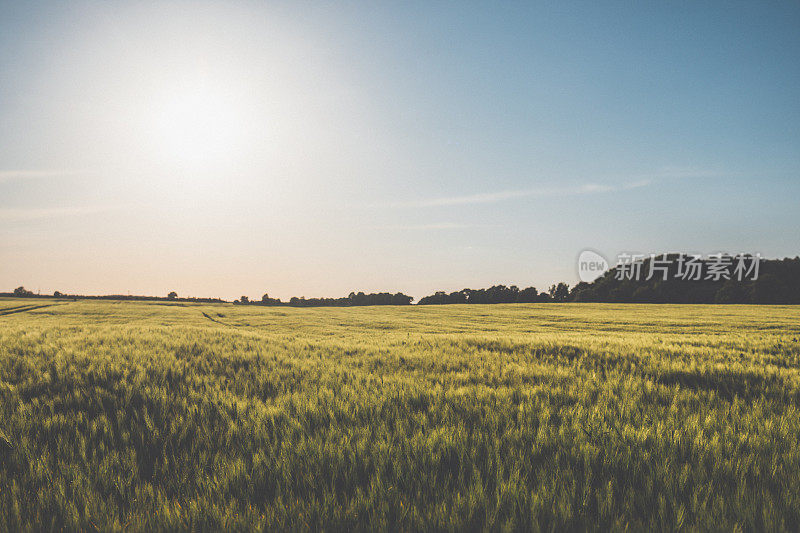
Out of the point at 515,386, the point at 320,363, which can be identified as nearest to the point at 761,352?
the point at 515,386

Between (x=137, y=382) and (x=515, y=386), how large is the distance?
5246 mm

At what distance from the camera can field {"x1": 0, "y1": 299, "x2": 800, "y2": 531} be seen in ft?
6.93

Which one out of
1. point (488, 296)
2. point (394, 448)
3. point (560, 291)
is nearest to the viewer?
point (394, 448)

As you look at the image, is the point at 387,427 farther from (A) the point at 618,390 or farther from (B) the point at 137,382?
(B) the point at 137,382

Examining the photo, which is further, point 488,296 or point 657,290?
point 488,296

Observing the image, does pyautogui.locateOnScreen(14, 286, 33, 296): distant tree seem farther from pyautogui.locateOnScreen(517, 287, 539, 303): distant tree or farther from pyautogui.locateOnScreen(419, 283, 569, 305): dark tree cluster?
pyautogui.locateOnScreen(517, 287, 539, 303): distant tree

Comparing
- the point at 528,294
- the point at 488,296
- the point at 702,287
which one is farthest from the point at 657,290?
the point at 488,296

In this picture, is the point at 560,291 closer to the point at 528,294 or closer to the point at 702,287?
the point at 528,294

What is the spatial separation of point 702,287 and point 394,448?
349ft

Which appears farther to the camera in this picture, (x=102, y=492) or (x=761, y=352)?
(x=761, y=352)

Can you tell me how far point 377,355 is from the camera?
25.4 feet

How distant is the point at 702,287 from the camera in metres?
82.9

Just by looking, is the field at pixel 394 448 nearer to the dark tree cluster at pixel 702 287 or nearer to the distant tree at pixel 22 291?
the dark tree cluster at pixel 702 287

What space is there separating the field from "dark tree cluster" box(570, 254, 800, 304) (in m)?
94.3
